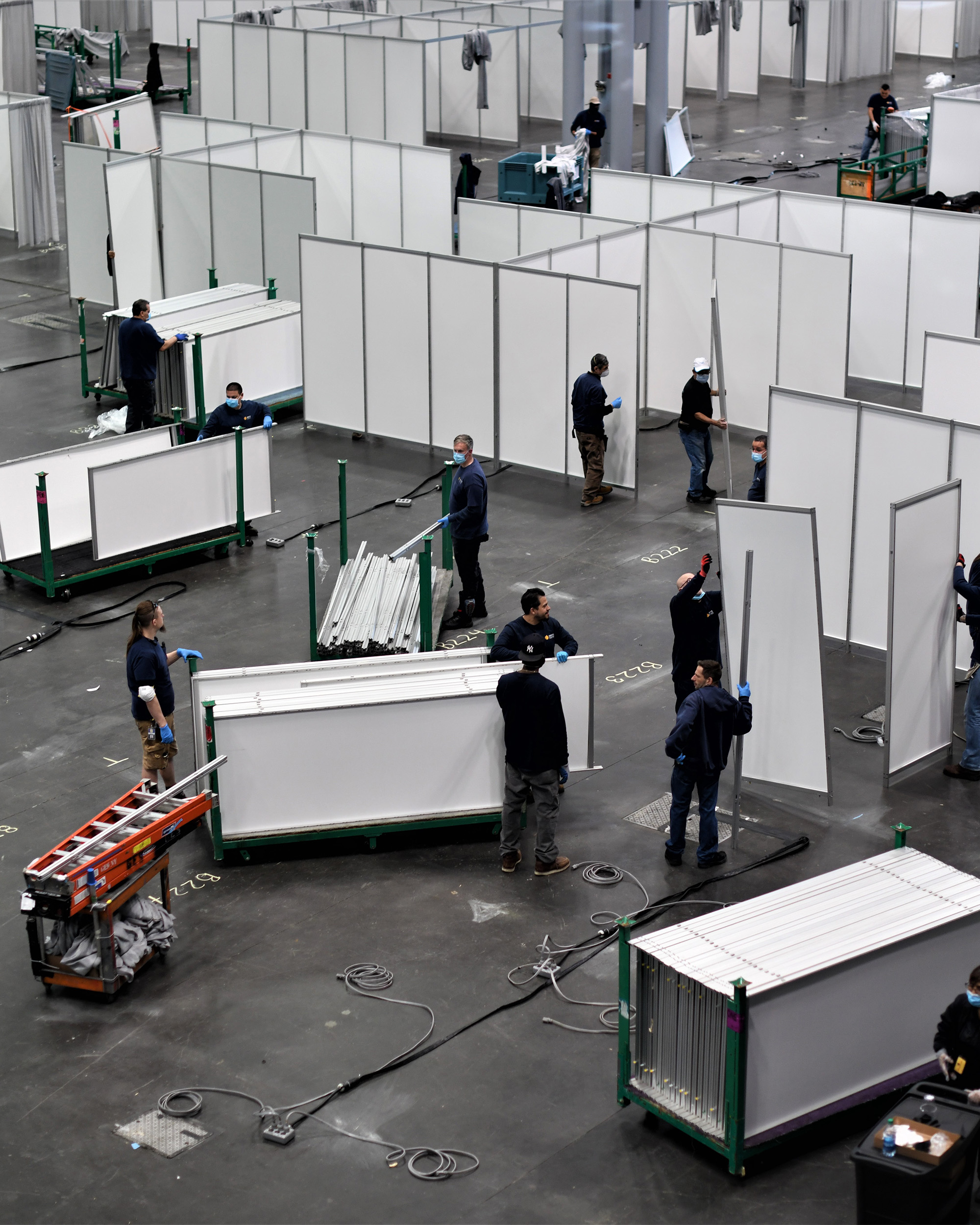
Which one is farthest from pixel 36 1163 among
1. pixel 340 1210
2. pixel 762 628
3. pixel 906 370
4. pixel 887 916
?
pixel 906 370

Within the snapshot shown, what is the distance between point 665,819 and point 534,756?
1.56 metres

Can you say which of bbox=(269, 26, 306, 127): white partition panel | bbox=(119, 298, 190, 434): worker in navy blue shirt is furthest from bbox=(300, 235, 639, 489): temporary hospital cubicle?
bbox=(269, 26, 306, 127): white partition panel

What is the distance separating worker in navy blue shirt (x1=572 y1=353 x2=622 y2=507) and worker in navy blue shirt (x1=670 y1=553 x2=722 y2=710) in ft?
17.8

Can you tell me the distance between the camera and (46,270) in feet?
92.5

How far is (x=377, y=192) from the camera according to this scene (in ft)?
83.3

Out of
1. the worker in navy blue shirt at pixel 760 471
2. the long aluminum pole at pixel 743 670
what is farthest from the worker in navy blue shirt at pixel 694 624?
the worker in navy blue shirt at pixel 760 471

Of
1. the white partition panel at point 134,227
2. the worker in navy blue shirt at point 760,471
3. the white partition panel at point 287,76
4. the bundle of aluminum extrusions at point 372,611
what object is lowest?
the bundle of aluminum extrusions at point 372,611

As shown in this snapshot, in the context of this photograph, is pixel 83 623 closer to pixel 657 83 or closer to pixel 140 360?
pixel 140 360

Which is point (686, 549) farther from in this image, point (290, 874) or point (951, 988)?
point (951, 988)

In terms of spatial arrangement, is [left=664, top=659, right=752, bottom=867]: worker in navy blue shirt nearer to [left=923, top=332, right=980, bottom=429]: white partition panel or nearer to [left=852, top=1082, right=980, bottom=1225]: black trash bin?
[left=852, top=1082, right=980, bottom=1225]: black trash bin

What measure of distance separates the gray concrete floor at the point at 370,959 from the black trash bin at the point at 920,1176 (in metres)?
0.55

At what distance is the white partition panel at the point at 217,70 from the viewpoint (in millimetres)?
32969

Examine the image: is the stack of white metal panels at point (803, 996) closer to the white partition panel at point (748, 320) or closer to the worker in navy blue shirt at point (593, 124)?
the white partition panel at point (748, 320)

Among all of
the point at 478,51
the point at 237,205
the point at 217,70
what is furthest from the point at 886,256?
the point at 217,70
